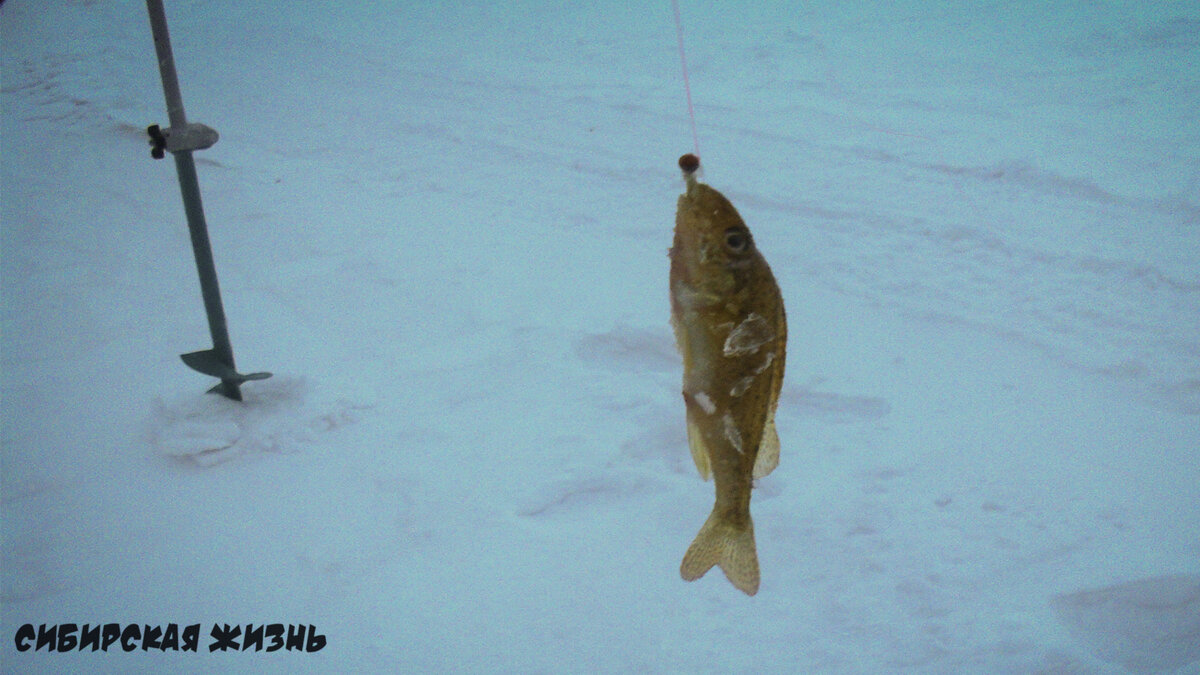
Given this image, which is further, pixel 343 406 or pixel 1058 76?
pixel 1058 76

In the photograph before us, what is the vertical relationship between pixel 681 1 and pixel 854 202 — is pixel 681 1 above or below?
above

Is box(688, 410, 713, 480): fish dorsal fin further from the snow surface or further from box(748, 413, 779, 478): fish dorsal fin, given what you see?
the snow surface

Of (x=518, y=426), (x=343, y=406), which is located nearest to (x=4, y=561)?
(x=343, y=406)

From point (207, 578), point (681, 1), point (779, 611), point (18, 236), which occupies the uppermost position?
point (681, 1)

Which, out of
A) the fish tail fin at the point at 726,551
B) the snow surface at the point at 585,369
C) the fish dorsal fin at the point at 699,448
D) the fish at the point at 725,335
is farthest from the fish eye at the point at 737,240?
the snow surface at the point at 585,369

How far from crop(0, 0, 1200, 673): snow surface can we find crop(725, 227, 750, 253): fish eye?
5.19ft

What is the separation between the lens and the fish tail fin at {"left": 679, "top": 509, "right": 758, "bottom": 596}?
159 centimetres

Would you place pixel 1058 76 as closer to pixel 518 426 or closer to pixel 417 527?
pixel 518 426

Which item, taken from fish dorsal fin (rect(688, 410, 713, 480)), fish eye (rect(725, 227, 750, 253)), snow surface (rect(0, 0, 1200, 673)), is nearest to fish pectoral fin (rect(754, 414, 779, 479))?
fish dorsal fin (rect(688, 410, 713, 480))

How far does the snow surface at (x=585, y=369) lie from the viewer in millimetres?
2646

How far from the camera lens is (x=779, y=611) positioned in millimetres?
2664

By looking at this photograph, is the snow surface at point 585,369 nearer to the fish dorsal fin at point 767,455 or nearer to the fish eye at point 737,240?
the fish dorsal fin at point 767,455

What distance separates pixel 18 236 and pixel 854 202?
4350 millimetres

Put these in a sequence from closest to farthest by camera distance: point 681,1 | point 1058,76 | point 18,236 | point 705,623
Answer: point 705,623 → point 18,236 → point 1058,76 → point 681,1
